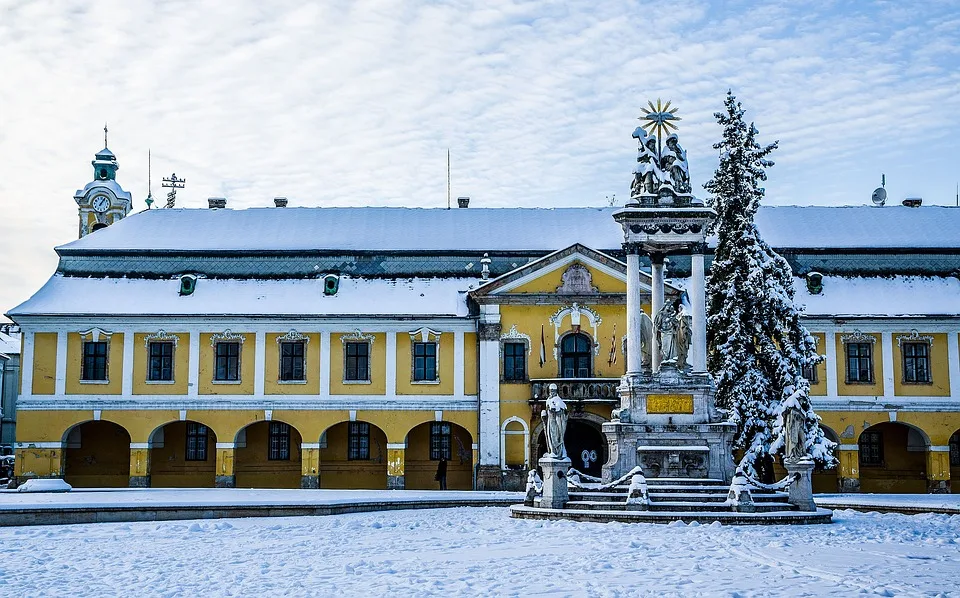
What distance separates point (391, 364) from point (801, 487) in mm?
19354

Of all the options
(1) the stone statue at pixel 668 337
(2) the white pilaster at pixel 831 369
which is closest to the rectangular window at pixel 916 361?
(2) the white pilaster at pixel 831 369

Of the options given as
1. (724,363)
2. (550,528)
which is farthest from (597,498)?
(724,363)

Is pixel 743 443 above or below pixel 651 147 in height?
below

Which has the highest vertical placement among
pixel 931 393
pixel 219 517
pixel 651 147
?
pixel 651 147

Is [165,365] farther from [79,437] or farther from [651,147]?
[651,147]

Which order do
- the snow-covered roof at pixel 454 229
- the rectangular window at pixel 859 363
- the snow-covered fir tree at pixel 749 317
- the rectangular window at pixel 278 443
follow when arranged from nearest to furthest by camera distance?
the snow-covered fir tree at pixel 749 317 < the rectangular window at pixel 859 363 < the rectangular window at pixel 278 443 < the snow-covered roof at pixel 454 229

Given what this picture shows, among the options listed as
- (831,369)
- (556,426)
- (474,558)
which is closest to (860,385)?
(831,369)

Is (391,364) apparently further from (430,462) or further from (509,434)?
(509,434)

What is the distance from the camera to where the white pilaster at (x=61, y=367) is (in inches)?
1598

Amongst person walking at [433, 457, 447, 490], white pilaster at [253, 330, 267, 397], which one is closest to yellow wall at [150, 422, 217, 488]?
white pilaster at [253, 330, 267, 397]

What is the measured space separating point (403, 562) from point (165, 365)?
26.2 metres

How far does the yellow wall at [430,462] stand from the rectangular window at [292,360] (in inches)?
177

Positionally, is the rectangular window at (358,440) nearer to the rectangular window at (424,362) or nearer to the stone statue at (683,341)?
the rectangular window at (424,362)

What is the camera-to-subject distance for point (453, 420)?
4025 centimetres
